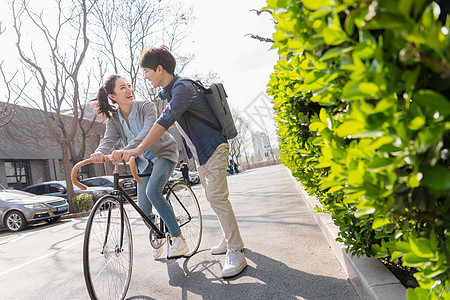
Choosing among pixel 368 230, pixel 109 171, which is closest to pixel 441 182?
pixel 368 230

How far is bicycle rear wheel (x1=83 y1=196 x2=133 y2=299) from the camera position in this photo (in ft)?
7.97

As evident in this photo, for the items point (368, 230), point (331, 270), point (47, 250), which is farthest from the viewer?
point (47, 250)

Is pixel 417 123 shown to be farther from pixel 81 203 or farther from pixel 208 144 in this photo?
pixel 81 203

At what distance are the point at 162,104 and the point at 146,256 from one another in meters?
23.0

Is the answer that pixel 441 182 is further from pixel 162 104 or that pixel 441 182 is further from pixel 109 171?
pixel 109 171

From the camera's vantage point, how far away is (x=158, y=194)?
332cm

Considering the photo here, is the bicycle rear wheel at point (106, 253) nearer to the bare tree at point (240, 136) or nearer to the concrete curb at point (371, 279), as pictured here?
the concrete curb at point (371, 279)

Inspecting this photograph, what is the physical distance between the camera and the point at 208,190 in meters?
3.18

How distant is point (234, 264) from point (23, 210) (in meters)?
9.69

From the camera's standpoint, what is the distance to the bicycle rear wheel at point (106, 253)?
2.43 meters

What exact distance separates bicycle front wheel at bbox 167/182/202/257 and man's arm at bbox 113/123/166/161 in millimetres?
1231

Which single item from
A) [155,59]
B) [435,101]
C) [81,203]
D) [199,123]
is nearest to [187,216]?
[199,123]

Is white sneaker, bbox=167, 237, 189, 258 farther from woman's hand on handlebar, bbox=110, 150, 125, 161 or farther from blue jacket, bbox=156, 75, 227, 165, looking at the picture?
woman's hand on handlebar, bbox=110, 150, 125, 161

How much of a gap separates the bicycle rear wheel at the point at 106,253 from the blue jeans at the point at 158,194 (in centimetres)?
40
